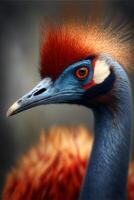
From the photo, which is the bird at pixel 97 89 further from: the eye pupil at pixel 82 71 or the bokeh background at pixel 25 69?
the bokeh background at pixel 25 69

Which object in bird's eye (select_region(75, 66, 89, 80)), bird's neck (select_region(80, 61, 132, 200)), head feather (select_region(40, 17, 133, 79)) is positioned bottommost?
bird's neck (select_region(80, 61, 132, 200))

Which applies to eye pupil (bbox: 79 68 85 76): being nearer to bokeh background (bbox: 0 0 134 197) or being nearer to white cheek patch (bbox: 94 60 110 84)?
white cheek patch (bbox: 94 60 110 84)

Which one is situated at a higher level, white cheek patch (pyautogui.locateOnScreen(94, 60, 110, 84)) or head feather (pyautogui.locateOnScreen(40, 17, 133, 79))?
head feather (pyautogui.locateOnScreen(40, 17, 133, 79))

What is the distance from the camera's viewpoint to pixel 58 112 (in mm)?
1505

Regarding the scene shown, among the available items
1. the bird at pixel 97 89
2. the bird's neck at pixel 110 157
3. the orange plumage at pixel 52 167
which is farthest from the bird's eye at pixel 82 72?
the orange plumage at pixel 52 167

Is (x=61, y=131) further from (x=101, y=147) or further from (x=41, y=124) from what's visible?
(x=101, y=147)

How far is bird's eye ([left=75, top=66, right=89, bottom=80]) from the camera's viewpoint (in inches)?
52.4

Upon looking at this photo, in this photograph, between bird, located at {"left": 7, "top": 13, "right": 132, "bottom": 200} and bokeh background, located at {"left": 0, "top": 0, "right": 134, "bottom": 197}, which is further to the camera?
bokeh background, located at {"left": 0, "top": 0, "right": 134, "bottom": 197}

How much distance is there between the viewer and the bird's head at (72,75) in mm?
1325

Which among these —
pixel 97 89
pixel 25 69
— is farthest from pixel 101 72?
pixel 25 69

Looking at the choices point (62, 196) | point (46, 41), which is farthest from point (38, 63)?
point (62, 196)

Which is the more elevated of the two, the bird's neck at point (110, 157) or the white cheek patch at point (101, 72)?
the white cheek patch at point (101, 72)

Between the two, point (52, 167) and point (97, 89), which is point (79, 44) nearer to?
point (97, 89)

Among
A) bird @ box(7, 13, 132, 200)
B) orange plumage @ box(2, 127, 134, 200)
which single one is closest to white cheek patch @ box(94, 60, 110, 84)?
bird @ box(7, 13, 132, 200)
